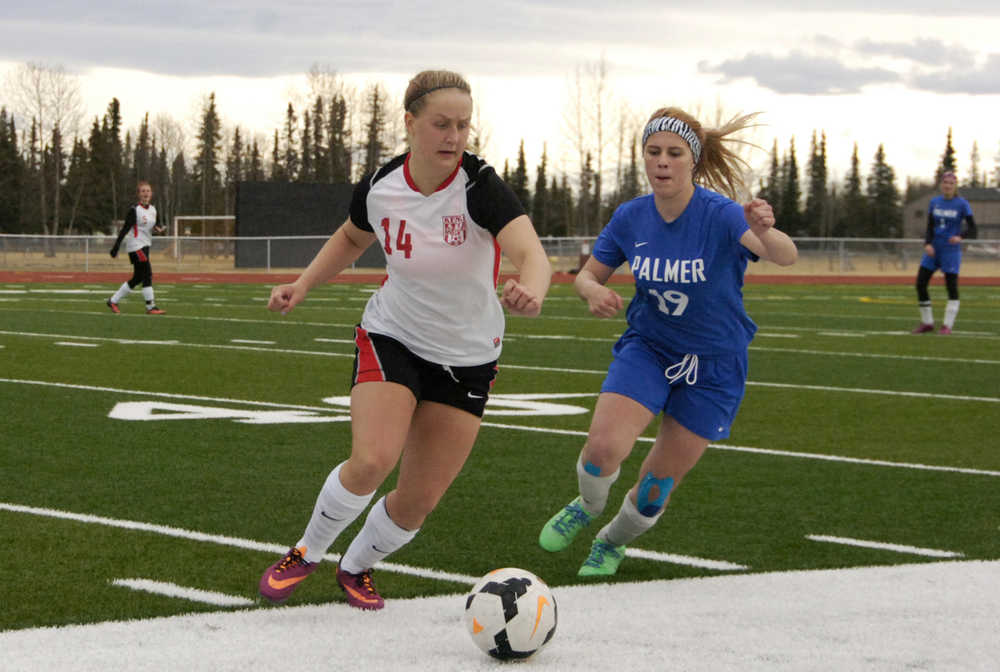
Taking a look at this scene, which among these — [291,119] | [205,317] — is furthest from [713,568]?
[291,119]

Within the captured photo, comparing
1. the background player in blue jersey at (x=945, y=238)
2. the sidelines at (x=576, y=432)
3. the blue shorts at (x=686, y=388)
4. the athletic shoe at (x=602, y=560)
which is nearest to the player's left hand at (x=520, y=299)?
the blue shorts at (x=686, y=388)

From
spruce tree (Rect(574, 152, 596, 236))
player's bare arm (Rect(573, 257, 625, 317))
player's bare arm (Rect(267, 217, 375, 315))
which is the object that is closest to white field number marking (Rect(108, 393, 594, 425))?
player's bare arm (Rect(573, 257, 625, 317))

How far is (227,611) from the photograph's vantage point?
17.0 ft

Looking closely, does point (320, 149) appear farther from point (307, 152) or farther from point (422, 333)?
point (422, 333)

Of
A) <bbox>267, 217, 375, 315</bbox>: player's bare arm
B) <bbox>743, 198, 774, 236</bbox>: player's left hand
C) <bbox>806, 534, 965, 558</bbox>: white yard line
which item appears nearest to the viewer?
<bbox>267, 217, 375, 315</bbox>: player's bare arm

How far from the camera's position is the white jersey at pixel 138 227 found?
75.8ft

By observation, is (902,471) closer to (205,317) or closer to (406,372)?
(406,372)

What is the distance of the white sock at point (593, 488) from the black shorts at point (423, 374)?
3.00 feet

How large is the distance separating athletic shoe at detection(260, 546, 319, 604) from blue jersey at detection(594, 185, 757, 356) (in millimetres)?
1805

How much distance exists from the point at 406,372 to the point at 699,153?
1.88m

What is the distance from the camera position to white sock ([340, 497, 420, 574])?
17.4 ft

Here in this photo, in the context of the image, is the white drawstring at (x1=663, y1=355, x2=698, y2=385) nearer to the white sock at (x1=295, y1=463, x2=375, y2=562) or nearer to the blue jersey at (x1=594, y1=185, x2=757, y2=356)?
the blue jersey at (x1=594, y1=185, x2=757, y2=356)

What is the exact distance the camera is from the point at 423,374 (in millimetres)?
5273

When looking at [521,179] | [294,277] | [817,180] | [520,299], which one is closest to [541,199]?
[521,179]
